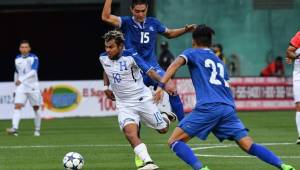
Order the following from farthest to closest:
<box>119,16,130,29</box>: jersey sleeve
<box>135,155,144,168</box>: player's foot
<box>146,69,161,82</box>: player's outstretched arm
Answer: <box>119,16,130,29</box>: jersey sleeve → <box>135,155,144,168</box>: player's foot → <box>146,69,161,82</box>: player's outstretched arm

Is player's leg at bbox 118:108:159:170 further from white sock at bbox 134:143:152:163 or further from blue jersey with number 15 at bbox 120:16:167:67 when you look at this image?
blue jersey with number 15 at bbox 120:16:167:67

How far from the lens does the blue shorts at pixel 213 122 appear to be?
12.1 meters

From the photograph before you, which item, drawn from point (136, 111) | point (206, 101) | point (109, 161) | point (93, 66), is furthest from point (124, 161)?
point (93, 66)

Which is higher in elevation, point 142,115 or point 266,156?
point 142,115

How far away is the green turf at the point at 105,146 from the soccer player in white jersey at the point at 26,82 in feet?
1.47

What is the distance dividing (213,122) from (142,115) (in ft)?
7.20

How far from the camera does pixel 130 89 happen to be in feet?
46.1

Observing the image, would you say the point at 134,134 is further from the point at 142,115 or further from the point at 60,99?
the point at 60,99

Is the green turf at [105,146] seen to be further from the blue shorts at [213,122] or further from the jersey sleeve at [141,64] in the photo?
the blue shorts at [213,122]

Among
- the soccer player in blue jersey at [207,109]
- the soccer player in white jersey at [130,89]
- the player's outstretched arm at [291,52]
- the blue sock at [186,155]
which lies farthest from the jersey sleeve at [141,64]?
the player's outstretched arm at [291,52]

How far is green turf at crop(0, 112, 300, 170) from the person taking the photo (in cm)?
1482

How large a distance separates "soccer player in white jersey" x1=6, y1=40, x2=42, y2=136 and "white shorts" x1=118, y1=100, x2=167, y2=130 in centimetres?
895

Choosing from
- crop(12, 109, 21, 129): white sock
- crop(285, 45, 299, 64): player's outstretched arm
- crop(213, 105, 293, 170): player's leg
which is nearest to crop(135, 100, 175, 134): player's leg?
crop(213, 105, 293, 170): player's leg

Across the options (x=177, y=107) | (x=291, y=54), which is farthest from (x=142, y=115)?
(x=291, y=54)
